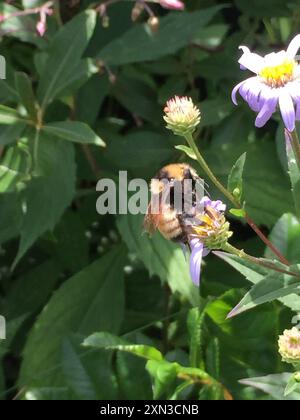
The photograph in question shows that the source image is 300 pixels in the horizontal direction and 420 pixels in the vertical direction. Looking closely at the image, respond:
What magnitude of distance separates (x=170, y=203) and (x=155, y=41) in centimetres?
58

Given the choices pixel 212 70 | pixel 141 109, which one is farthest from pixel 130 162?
pixel 212 70

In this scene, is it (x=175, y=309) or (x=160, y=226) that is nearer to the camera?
(x=160, y=226)

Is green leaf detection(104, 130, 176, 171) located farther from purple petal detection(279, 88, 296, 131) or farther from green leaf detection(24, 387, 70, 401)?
purple petal detection(279, 88, 296, 131)

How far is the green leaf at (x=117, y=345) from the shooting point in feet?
4.92

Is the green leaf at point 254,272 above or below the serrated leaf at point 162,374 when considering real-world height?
above

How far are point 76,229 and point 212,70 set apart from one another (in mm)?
491

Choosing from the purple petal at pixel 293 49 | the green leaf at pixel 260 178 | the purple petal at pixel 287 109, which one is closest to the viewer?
the purple petal at pixel 287 109

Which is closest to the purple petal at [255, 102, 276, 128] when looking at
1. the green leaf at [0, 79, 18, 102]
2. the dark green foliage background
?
the dark green foliage background

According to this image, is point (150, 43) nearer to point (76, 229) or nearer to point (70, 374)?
point (76, 229)

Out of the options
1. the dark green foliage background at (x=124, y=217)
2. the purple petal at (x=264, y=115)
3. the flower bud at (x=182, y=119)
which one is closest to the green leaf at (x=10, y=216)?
the dark green foliage background at (x=124, y=217)

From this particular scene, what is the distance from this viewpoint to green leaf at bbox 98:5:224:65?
1.69 m

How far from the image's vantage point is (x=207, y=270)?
73.6 inches

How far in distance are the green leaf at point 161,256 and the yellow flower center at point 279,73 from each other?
558 mm

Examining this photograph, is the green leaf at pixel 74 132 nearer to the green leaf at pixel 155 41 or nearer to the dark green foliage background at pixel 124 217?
the dark green foliage background at pixel 124 217
